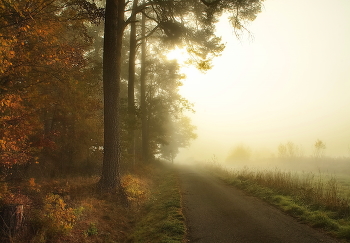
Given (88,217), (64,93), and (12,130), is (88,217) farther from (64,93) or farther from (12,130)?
(64,93)

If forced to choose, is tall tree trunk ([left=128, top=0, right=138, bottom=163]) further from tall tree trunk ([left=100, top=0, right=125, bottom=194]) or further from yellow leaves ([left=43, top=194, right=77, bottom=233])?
yellow leaves ([left=43, top=194, right=77, bottom=233])

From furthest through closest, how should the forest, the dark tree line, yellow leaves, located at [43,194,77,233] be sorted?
the dark tree line
the forest
yellow leaves, located at [43,194,77,233]

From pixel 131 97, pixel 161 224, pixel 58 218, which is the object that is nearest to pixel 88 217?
pixel 58 218

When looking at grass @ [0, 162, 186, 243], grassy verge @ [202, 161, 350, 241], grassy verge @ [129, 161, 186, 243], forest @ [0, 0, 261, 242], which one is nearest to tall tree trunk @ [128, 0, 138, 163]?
forest @ [0, 0, 261, 242]

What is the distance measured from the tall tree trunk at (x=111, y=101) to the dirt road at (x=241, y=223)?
3165 mm

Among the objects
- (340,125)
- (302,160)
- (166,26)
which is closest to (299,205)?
(166,26)

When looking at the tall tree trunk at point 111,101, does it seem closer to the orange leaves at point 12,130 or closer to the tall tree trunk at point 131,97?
the orange leaves at point 12,130

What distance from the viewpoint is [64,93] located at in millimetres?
10648

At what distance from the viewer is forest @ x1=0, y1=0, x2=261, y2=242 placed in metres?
6.15

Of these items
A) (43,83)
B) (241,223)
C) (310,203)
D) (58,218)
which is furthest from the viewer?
(43,83)

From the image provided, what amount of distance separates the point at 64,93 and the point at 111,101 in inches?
131

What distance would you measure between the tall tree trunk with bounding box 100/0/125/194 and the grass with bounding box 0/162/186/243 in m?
0.77

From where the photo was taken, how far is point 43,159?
36.3 ft

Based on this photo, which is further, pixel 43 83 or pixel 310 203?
pixel 43 83
